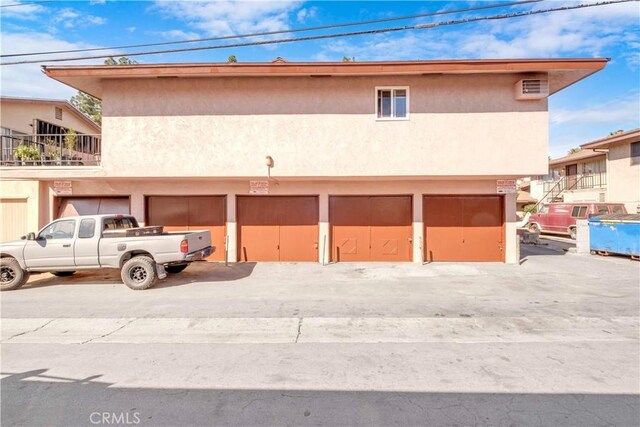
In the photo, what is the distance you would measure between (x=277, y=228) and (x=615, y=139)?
23810mm

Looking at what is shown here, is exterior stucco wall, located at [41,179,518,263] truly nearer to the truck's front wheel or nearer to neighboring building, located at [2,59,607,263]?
neighboring building, located at [2,59,607,263]

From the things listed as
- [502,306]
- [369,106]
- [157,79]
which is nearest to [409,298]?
[502,306]

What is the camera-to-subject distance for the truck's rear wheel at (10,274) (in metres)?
8.29

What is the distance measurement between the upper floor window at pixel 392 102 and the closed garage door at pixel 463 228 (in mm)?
3280

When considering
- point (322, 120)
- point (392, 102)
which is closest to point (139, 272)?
point (322, 120)

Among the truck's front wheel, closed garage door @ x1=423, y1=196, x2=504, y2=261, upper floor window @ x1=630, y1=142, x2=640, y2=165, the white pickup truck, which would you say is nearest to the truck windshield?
the white pickup truck

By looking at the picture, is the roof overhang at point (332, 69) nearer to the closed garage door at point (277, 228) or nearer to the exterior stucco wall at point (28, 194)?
the exterior stucco wall at point (28, 194)

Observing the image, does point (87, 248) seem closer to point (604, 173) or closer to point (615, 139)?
point (615, 139)

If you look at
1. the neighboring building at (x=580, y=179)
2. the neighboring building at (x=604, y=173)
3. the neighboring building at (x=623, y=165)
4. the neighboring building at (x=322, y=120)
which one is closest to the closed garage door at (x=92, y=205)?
the neighboring building at (x=322, y=120)

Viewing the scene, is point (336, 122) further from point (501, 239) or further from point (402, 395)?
point (402, 395)

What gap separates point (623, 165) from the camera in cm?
2186

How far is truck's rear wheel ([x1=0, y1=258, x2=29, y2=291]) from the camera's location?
27.2ft

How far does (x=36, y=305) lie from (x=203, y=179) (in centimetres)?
564

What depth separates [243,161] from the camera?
10.4 m
